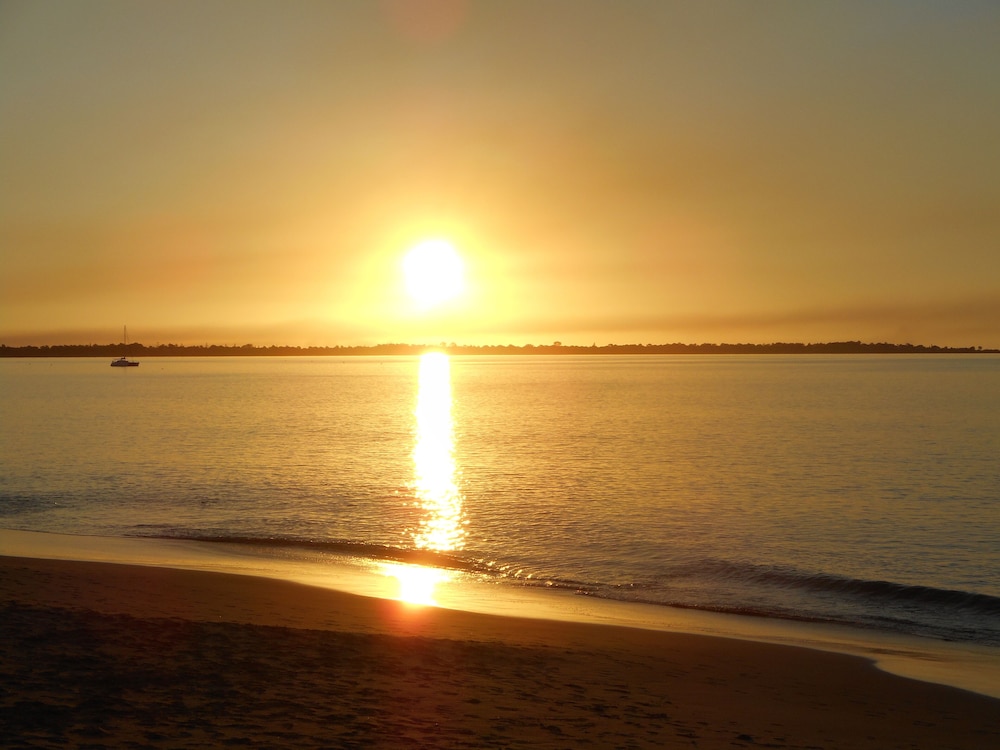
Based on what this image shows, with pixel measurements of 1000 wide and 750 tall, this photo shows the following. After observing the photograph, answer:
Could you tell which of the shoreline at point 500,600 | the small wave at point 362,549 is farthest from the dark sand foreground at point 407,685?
the small wave at point 362,549

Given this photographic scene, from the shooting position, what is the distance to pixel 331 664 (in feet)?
36.5

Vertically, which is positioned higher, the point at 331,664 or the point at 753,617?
the point at 331,664

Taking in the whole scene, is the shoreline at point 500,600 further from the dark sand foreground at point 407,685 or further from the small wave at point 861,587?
the small wave at point 861,587

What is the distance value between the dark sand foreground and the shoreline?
40.8 inches

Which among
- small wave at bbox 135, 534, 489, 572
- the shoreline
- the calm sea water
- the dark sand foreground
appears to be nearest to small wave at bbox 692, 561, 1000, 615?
the calm sea water

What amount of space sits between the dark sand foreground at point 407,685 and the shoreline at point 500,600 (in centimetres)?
104

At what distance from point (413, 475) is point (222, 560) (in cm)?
1907

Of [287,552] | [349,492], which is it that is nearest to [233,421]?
[349,492]

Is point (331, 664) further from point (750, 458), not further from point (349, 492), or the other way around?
point (750, 458)

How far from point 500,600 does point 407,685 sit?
7.57m

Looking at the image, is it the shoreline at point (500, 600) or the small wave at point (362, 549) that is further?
the small wave at point (362, 549)

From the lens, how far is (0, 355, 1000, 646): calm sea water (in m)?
20.3

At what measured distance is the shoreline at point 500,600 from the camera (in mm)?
14102

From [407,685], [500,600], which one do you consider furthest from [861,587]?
[407,685]
